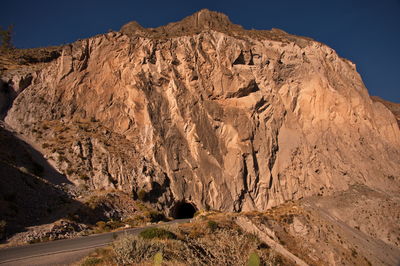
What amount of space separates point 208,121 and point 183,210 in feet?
39.9

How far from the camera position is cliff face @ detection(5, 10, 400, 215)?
3628cm

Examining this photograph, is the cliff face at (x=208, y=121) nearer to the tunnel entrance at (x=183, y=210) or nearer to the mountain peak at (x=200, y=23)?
the tunnel entrance at (x=183, y=210)

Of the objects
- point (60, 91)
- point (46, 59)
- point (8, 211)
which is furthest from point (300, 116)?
point (46, 59)

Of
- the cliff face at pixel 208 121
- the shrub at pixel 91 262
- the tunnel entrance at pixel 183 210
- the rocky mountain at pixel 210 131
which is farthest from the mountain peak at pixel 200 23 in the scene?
the shrub at pixel 91 262

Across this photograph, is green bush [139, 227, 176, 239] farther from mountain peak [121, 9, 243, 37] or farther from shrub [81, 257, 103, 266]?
mountain peak [121, 9, 243, 37]

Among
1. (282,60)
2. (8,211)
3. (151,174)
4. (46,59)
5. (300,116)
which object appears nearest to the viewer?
(8,211)

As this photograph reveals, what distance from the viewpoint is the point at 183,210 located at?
39688 millimetres

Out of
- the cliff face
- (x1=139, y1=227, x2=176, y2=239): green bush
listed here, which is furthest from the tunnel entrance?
(x1=139, y1=227, x2=176, y2=239): green bush

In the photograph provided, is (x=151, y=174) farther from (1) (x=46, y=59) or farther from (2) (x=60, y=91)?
(1) (x=46, y=59)

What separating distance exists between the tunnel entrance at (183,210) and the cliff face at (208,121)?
1.16 m

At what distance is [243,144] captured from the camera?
39875mm

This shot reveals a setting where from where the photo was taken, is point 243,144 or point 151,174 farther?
point 243,144

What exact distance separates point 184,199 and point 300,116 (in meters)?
20.1

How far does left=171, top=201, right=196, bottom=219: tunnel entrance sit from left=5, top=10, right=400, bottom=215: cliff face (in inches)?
45.5
